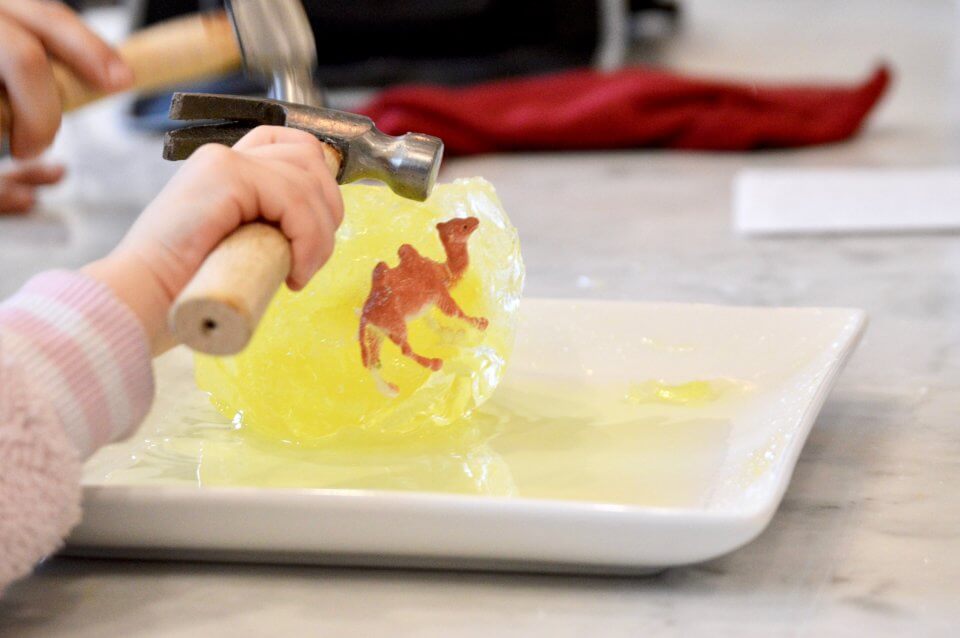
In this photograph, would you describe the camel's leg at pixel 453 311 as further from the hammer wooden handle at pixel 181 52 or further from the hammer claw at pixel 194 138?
the hammer wooden handle at pixel 181 52

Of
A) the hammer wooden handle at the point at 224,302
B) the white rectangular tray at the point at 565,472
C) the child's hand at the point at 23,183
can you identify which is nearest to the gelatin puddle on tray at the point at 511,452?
the white rectangular tray at the point at 565,472

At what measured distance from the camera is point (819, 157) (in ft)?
3.90

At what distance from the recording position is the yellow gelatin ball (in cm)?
47

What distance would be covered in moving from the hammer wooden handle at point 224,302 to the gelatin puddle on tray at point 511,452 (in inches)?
4.1

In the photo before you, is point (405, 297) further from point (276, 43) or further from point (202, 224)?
point (276, 43)

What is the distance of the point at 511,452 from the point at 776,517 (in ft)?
0.33

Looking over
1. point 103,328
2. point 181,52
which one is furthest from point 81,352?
point 181,52

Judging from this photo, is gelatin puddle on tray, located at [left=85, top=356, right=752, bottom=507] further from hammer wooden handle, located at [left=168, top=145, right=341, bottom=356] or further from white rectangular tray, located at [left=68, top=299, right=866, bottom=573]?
hammer wooden handle, located at [left=168, top=145, right=341, bottom=356]

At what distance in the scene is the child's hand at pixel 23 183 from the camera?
1.06m

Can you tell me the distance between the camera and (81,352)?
1.20ft

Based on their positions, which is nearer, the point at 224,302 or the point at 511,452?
the point at 224,302

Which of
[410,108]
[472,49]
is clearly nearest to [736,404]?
[410,108]

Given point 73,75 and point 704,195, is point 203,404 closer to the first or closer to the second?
point 73,75

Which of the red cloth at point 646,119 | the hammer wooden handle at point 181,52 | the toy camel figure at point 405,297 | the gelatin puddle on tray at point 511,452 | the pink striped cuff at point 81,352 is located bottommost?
the red cloth at point 646,119
